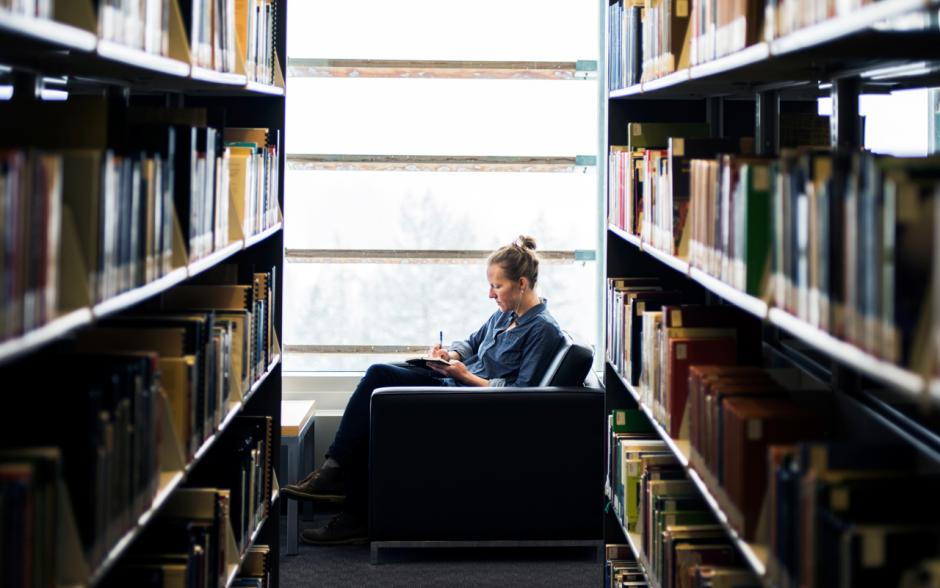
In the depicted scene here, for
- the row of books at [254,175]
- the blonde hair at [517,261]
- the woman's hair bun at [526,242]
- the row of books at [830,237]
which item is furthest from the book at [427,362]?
the row of books at [830,237]

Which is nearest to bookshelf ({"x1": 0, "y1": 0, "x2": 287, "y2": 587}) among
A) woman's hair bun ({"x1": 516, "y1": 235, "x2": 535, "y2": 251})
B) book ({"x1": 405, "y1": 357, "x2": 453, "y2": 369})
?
book ({"x1": 405, "y1": 357, "x2": 453, "y2": 369})

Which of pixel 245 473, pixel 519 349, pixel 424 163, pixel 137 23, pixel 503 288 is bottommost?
pixel 245 473

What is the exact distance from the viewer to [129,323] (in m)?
2.48

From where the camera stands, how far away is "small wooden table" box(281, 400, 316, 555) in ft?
14.7

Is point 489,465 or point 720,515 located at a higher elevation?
point 720,515

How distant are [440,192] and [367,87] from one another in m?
0.58

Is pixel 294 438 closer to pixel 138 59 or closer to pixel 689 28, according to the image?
pixel 689 28

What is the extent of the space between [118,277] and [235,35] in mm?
1399

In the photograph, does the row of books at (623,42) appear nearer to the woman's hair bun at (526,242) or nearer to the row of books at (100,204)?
the woman's hair bun at (526,242)

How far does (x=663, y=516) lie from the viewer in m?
3.01

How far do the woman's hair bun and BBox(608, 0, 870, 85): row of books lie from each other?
93 cm

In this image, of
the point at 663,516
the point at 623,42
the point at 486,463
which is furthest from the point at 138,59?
the point at 486,463

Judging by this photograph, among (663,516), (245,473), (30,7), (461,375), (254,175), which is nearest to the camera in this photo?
(30,7)

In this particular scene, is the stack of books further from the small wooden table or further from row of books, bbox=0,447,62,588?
the small wooden table
